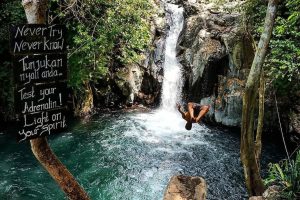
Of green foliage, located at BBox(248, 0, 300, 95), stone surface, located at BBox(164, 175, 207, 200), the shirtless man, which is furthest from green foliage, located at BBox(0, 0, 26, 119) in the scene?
stone surface, located at BBox(164, 175, 207, 200)

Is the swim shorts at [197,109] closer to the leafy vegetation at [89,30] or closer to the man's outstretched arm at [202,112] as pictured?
the man's outstretched arm at [202,112]

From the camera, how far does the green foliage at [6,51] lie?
11352mm

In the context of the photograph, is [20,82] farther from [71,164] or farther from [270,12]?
[71,164]

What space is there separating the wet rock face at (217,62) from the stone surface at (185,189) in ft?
24.9

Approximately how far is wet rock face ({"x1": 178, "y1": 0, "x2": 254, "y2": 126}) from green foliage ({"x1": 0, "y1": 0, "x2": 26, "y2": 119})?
7969mm

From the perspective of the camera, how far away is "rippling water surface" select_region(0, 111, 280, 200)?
336 inches

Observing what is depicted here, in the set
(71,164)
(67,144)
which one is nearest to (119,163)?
(71,164)

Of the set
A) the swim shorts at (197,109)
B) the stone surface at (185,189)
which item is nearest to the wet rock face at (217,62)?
the swim shorts at (197,109)

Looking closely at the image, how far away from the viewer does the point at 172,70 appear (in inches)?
670

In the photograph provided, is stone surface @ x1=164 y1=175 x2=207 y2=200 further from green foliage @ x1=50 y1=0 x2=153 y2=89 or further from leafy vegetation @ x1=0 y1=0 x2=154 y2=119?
green foliage @ x1=50 y1=0 x2=153 y2=89

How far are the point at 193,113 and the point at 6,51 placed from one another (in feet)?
28.1

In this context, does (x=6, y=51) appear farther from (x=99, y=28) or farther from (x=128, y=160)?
(x=128, y=160)

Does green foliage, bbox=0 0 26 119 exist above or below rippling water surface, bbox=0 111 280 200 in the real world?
above

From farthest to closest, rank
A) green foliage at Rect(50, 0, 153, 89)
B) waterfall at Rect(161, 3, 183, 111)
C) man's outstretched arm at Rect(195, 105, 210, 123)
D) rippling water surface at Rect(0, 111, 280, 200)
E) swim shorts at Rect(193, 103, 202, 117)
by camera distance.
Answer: waterfall at Rect(161, 3, 183, 111) < green foliage at Rect(50, 0, 153, 89) < rippling water surface at Rect(0, 111, 280, 200) < swim shorts at Rect(193, 103, 202, 117) < man's outstretched arm at Rect(195, 105, 210, 123)
